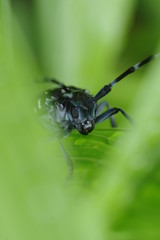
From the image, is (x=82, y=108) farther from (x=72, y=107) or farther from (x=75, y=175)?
(x=75, y=175)

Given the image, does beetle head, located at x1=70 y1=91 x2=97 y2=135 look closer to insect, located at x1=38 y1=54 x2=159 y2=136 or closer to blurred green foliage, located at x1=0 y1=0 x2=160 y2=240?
insect, located at x1=38 y1=54 x2=159 y2=136

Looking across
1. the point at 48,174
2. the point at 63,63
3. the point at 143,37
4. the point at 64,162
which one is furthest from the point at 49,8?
the point at 48,174

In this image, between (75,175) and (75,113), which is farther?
(75,113)

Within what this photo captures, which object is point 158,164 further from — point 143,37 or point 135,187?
point 143,37

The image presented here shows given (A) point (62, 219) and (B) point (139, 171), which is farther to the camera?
(B) point (139, 171)

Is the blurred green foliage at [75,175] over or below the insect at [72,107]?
over

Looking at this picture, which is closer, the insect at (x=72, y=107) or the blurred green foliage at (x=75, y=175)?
the blurred green foliage at (x=75, y=175)

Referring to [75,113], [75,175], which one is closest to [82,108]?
[75,113]

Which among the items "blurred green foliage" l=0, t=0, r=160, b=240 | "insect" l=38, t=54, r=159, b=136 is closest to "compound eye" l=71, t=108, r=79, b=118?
"insect" l=38, t=54, r=159, b=136

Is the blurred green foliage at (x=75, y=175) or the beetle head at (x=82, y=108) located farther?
the beetle head at (x=82, y=108)

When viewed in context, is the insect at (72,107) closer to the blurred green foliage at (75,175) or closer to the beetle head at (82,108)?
the beetle head at (82,108)

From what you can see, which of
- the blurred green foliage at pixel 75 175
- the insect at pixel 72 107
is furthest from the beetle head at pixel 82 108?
the blurred green foliage at pixel 75 175
